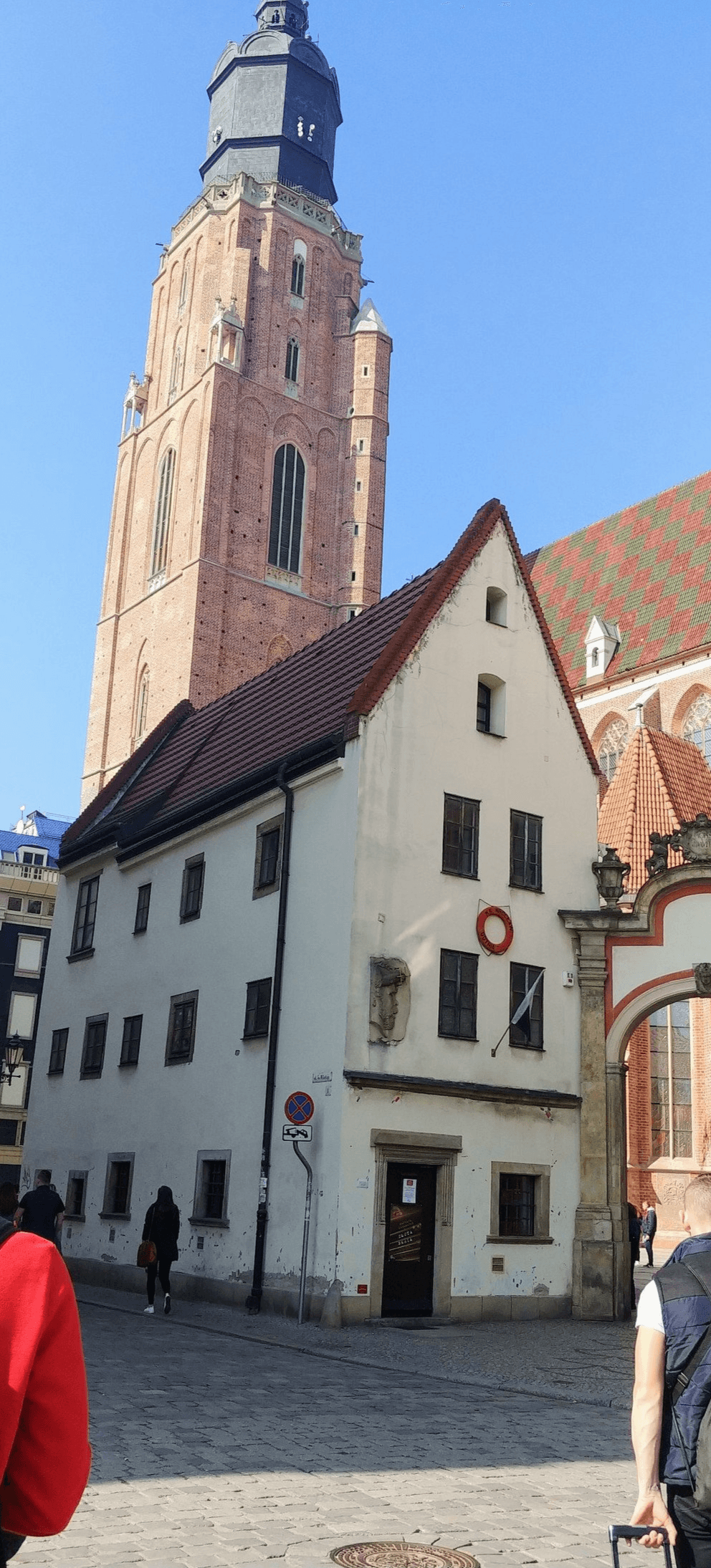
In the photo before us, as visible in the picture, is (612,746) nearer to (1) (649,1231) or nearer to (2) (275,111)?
(1) (649,1231)

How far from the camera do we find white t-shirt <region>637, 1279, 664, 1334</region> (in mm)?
4609

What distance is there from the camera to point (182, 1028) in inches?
968

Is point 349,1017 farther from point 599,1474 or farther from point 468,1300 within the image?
point 599,1474

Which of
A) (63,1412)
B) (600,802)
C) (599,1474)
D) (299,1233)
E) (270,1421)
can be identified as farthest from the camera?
(600,802)

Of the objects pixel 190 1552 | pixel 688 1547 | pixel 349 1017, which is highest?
pixel 349 1017

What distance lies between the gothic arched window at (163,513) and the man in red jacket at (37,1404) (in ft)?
216

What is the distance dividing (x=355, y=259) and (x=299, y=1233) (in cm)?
6521

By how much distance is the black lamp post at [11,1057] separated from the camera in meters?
55.4

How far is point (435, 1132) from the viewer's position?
20.2 m

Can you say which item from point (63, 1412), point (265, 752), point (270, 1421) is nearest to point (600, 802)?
point (265, 752)

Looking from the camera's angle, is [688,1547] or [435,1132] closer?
[688,1547]

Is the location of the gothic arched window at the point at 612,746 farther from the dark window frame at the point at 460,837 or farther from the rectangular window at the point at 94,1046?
the dark window frame at the point at 460,837

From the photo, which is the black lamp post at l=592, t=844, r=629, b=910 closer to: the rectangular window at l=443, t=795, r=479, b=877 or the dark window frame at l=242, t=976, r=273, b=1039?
the rectangular window at l=443, t=795, r=479, b=877

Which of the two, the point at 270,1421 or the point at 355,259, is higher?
the point at 355,259
